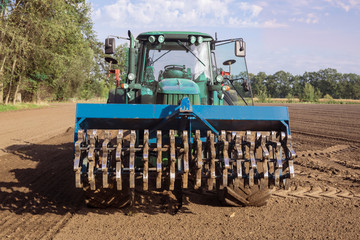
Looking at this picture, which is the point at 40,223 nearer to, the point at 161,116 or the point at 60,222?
the point at 60,222

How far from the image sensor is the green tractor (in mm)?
3584

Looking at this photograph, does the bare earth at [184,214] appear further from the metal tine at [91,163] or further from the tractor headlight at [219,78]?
the tractor headlight at [219,78]

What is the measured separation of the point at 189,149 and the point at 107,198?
1255mm

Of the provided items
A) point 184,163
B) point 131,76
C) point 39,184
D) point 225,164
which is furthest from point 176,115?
point 39,184

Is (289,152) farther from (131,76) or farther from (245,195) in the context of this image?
(131,76)

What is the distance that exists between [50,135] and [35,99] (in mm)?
22843

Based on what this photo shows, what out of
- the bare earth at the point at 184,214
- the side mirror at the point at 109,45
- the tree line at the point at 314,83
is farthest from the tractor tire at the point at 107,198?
the tree line at the point at 314,83

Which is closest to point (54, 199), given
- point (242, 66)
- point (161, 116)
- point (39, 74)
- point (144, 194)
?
point (144, 194)

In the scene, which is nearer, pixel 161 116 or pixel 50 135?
pixel 161 116

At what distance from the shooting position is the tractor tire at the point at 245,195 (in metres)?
4.11

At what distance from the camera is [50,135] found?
12336 mm

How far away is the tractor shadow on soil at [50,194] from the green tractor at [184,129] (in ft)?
0.99

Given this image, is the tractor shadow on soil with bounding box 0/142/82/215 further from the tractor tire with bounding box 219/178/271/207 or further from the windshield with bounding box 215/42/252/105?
the windshield with bounding box 215/42/252/105

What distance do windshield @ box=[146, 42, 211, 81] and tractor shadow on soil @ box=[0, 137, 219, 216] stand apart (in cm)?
216
